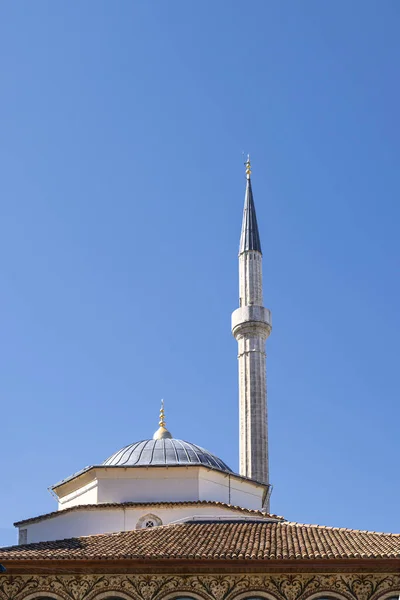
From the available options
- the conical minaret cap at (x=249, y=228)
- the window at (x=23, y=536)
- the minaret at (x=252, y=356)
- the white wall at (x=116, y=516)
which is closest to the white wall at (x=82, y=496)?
the white wall at (x=116, y=516)

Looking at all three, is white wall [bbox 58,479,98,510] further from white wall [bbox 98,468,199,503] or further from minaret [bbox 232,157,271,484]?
minaret [bbox 232,157,271,484]

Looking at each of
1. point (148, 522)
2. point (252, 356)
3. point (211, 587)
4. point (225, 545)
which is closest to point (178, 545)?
point (225, 545)

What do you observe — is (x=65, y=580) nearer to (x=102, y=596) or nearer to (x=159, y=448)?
(x=102, y=596)

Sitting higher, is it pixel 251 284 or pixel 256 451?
pixel 251 284

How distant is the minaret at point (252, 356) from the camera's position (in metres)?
26.4

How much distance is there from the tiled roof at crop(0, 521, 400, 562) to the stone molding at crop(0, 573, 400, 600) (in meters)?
0.30

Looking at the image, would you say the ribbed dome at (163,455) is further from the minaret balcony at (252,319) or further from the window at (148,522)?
the minaret balcony at (252,319)

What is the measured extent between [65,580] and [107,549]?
74 cm

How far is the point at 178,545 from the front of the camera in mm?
13641

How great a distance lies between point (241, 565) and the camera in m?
12.9

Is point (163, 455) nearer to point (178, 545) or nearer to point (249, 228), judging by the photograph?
point (178, 545)

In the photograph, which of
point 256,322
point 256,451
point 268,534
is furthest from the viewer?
point 256,322

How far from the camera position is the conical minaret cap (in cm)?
3031

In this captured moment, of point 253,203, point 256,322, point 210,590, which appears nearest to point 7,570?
point 210,590
